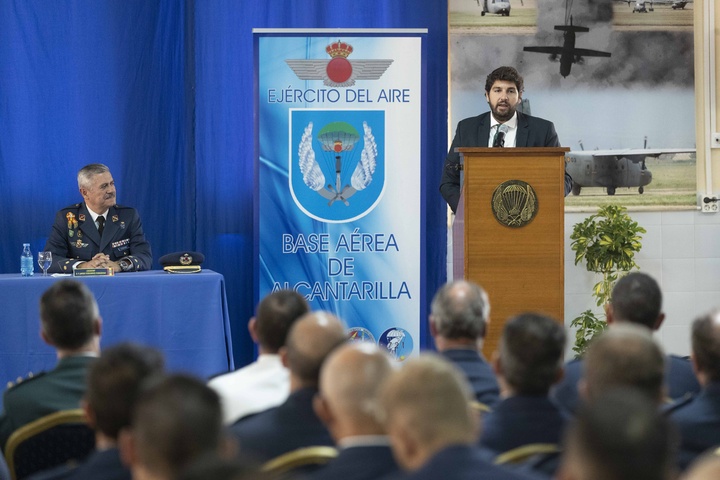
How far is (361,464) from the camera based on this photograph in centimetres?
201

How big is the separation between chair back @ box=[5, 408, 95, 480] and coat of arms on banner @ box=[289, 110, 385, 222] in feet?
13.7

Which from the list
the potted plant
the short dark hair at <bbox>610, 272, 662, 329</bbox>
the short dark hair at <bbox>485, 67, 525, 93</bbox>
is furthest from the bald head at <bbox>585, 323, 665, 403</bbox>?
the potted plant

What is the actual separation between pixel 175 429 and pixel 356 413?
50 cm

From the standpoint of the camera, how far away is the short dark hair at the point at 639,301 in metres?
3.62

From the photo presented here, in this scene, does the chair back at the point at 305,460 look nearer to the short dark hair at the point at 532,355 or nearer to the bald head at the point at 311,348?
the bald head at the point at 311,348

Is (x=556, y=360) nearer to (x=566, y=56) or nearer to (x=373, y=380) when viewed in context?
(x=373, y=380)

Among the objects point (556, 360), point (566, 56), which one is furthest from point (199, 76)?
point (556, 360)

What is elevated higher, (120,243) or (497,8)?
(497,8)

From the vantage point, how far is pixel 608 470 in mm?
1369

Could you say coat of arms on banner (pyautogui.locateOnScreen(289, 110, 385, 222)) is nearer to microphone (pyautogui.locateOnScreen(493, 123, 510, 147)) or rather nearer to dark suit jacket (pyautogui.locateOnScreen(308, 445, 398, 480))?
microphone (pyautogui.locateOnScreen(493, 123, 510, 147))

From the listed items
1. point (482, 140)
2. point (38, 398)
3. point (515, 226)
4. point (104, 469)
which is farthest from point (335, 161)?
point (104, 469)

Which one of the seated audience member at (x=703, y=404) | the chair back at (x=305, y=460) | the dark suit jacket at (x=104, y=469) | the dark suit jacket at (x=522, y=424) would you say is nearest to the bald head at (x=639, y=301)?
the seated audience member at (x=703, y=404)

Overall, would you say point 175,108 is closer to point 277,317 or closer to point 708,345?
point 277,317

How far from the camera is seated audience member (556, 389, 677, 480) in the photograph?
1.37m
